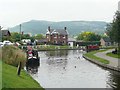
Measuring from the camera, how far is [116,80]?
123ft

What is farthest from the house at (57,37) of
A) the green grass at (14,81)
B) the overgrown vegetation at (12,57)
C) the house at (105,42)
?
the green grass at (14,81)

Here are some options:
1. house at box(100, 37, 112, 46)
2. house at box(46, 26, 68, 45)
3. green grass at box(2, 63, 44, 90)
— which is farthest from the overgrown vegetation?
house at box(100, 37, 112, 46)

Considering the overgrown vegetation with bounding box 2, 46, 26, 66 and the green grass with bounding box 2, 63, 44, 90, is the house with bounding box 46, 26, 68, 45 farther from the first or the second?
the green grass with bounding box 2, 63, 44, 90

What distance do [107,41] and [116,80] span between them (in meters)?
134

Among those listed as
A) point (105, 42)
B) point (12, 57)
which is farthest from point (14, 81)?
point (105, 42)

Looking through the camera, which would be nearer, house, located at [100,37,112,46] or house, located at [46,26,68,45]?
house, located at [46,26,68,45]

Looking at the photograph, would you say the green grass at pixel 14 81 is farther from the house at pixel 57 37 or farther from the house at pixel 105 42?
the house at pixel 105 42

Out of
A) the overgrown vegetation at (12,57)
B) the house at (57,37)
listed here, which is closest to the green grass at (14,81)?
the overgrown vegetation at (12,57)

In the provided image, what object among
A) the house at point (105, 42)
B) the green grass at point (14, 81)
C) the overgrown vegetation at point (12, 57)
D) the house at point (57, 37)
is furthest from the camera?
the house at point (105, 42)

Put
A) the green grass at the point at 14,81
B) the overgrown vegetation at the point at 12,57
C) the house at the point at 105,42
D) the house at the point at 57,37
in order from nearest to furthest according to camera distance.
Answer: the green grass at the point at 14,81, the overgrown vegetation at the point at 12,57, the house at the point at 57,37, the house at the point at 105,42

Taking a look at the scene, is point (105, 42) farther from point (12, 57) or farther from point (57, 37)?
point (12, 57)

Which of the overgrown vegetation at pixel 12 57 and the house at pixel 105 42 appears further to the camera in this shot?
the house at pixel 105 42

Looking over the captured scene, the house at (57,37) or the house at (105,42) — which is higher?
the house at (57,37)

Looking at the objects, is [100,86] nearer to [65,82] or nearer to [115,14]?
[65,82]
